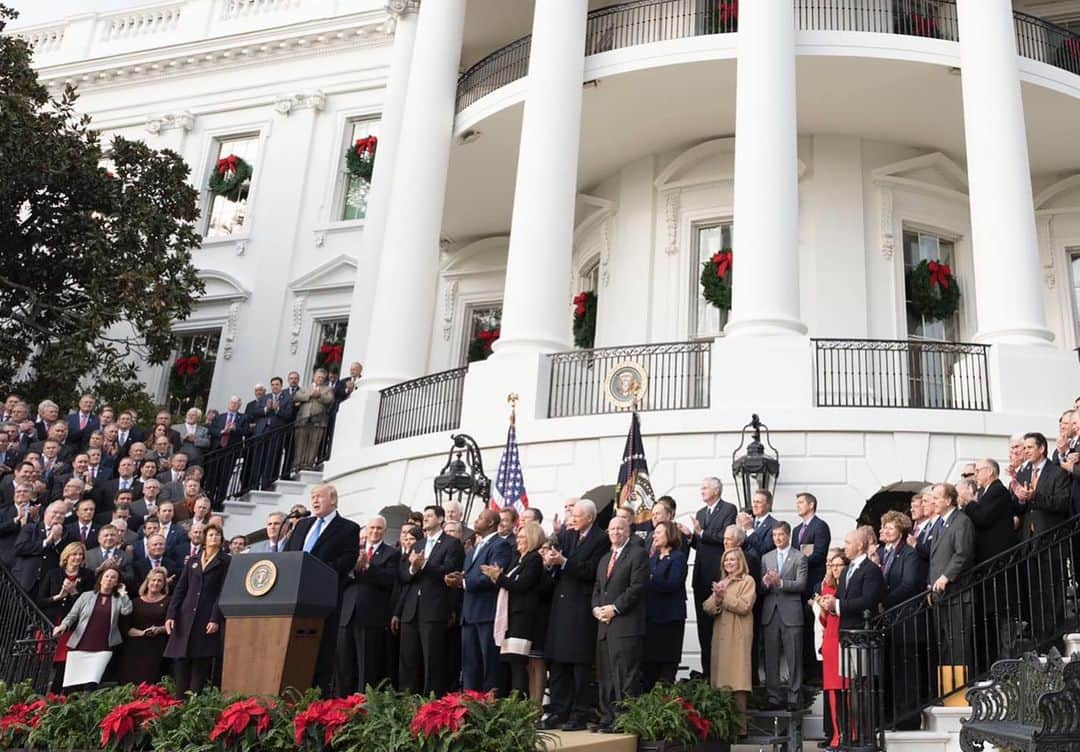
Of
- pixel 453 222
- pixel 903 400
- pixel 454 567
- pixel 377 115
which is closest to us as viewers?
pixel 454 567

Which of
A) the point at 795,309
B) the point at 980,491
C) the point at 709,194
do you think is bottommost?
the point at 980,491

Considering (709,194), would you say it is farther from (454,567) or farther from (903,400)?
(454,567)

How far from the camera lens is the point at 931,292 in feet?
53.1

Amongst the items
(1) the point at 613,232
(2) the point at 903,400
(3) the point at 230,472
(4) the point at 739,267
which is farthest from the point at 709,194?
(3) the point at 230,472

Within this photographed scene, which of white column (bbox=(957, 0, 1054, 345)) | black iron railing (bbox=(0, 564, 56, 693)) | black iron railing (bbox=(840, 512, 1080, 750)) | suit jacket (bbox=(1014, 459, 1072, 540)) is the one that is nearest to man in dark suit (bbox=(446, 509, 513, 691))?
black iron railing (bbox=(840, 512, 1080, 750))

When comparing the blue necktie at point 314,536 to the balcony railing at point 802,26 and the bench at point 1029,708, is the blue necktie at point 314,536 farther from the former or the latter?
the balcony railing at point 802,26

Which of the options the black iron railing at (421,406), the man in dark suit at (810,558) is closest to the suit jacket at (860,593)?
the man in dark suit at (810,558)

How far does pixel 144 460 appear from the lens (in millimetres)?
12992

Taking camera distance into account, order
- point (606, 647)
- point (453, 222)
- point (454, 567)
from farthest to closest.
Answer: point (453, 222) < point (454, 567) < point (606, 647)

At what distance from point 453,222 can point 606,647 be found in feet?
44.7

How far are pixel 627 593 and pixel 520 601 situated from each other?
2.77ft

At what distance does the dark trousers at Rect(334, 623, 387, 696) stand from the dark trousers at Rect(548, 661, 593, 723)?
147cm

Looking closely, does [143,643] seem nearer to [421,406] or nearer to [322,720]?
[322,720]

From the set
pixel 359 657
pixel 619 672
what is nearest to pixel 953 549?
pixel 619 672
